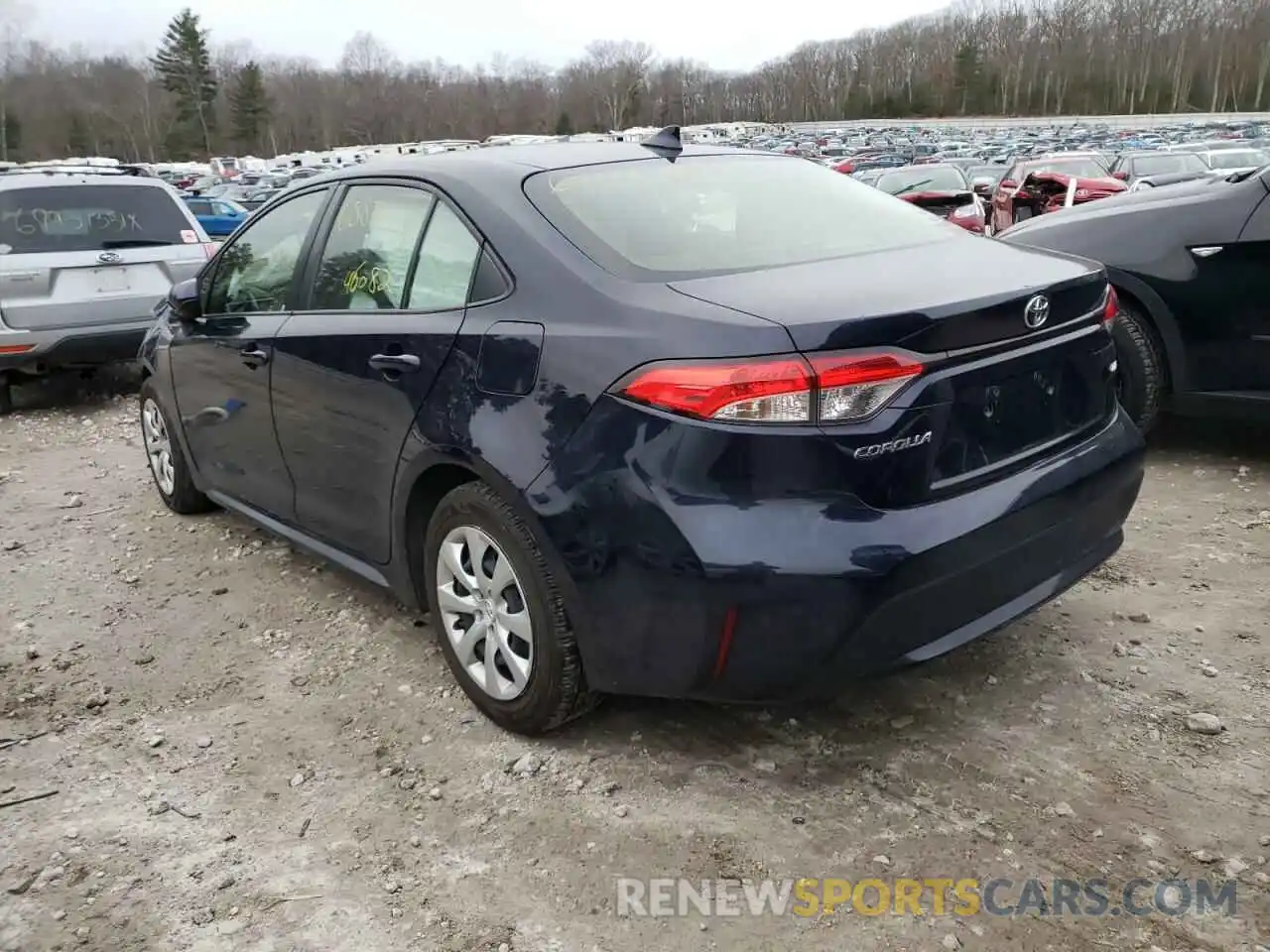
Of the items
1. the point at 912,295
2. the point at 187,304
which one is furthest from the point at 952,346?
the point at 187,304

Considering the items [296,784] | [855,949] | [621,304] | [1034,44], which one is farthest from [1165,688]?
[1034,44]

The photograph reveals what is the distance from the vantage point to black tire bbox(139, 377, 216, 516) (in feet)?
16.1

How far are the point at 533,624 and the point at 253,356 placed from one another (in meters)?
1.76

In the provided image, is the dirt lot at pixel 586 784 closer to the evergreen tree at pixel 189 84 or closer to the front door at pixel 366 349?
the front door at pixel 366 349

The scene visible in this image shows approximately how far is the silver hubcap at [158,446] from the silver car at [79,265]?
253 cm

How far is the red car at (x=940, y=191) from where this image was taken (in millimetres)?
13211

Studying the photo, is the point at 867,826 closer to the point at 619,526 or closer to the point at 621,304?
the point at 619,526

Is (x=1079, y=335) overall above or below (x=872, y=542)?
above

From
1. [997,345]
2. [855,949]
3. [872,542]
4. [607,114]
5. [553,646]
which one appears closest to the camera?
[855,949]

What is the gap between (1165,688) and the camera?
308 centimetres

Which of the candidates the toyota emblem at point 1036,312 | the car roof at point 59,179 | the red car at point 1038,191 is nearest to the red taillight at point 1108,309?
the toyota emblem at point 1036,312

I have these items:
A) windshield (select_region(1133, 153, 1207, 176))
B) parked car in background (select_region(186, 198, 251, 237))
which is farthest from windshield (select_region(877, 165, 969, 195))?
parked car in background (select_region(186, 198, 251, 237))

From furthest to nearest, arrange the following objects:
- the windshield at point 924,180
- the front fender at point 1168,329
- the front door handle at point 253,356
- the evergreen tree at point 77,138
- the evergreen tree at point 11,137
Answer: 1. the evergreen tree at point 77,138
2. the evergreen tree at point 11,137
3. the windshield at point 924,180
4. the front fender at point 1168,329
5. the front door handle at point 253,356

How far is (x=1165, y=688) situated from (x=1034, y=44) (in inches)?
5100
